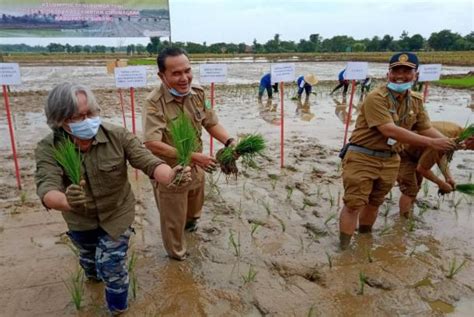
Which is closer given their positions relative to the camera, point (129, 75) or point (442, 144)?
point (442, 144)

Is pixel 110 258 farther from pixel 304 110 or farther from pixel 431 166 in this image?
pixel 304 110

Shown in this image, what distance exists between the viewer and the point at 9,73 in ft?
16.1

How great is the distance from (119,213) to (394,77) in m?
2.46

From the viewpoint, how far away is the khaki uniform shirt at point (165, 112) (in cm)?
297

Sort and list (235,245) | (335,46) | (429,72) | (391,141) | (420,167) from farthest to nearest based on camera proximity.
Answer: (335,46) < (429,72) < (420,167) < (235,245) < (391,141)

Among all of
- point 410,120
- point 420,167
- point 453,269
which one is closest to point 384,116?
point 410,120

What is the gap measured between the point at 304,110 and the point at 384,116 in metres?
8.79

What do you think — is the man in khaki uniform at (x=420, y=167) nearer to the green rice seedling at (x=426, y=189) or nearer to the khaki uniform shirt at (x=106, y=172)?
the green rice seedling at (x=426, y=189)

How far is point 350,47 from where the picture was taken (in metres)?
68.2

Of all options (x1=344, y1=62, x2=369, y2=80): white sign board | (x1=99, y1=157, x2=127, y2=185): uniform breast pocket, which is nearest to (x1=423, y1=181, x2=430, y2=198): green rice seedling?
(x1=344, y1=62, x2=369, y2=80): white sign board

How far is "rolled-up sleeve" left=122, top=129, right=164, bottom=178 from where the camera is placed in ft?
7.85

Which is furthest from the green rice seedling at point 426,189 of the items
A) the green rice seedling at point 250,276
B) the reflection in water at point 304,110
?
the reflection in water at point 304,110

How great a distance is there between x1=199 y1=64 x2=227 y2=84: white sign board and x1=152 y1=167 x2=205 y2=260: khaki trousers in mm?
2861

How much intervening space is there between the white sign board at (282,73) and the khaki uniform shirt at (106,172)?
396cm
